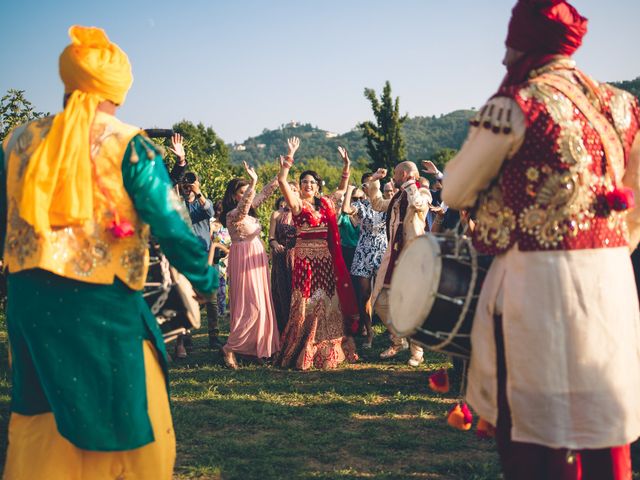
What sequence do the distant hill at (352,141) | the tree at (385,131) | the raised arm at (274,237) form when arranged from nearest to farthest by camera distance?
1. the raised arm at (274,237)
2. the tree at (385,131)
3. the distant hill at (352,141)

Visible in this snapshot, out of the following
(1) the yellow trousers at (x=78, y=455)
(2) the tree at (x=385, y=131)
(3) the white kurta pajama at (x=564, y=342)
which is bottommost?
(1) the yellow trousers at (x=78, y=455)

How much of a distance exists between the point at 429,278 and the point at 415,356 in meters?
4.91

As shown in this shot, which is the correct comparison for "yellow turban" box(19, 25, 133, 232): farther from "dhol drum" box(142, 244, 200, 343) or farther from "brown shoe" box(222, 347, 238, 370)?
"brown shoe" box(222, 347, 238, 370)

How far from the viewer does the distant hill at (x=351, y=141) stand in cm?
9719

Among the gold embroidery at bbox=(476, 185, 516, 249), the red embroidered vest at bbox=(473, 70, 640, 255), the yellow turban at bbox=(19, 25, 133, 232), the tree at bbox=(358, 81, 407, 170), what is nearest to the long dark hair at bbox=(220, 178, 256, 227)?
the yellow turban at bbox=(19, 25, 133, 232)

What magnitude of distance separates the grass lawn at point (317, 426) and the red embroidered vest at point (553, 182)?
2110 mm

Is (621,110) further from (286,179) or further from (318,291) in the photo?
(318,291)

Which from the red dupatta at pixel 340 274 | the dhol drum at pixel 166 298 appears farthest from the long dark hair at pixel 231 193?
the dhol drum at pixel 166 298

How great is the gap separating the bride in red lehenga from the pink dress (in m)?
0.25

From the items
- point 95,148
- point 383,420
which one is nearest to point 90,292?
point 95,148

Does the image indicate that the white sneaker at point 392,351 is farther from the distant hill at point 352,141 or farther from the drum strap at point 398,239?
the distant hill at point 352,141

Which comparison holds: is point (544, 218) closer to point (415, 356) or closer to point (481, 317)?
point (481, 317)

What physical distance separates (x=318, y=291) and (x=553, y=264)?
534 centimetres

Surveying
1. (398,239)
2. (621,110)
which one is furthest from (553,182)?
(398,239)
